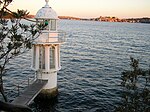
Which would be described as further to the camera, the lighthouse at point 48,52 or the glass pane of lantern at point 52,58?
the glass pane of lantern at point 52,58

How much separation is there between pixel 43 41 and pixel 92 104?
27.5ft

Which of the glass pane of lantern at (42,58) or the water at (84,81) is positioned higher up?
the glass pane of lantern at (42,58)

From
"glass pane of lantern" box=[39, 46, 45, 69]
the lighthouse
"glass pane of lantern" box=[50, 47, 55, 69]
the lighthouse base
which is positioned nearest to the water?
the lighthouse base

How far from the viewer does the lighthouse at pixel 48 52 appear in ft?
77.7

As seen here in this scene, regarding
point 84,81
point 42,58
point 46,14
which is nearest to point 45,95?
point 42,58

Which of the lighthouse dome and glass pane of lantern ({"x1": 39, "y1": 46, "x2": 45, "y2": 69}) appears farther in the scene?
glass pane of lantern ({"x1": 39, "y1": 46, "x2": 45, "y2": 69})

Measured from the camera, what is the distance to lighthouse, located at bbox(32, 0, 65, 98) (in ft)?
77.7

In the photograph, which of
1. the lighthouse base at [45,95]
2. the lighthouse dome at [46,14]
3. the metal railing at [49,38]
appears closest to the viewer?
the lighthouse dome at [46,14]

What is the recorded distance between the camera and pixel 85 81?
111ft

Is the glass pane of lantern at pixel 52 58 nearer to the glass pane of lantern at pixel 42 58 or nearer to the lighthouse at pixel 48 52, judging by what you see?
the lighthouse at pixel 48 52

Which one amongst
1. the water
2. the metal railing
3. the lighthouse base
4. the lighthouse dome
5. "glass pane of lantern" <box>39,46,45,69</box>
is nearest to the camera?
the lighthouse dome

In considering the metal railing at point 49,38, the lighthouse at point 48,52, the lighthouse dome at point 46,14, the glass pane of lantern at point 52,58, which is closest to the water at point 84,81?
the lighthouse at point 48,52

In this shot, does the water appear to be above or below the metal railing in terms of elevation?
below

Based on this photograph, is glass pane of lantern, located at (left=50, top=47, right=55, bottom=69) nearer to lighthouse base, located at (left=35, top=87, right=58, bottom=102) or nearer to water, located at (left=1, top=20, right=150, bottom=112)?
lighthouse base, located at (left=35, top=87, right=58, bottom=102)
